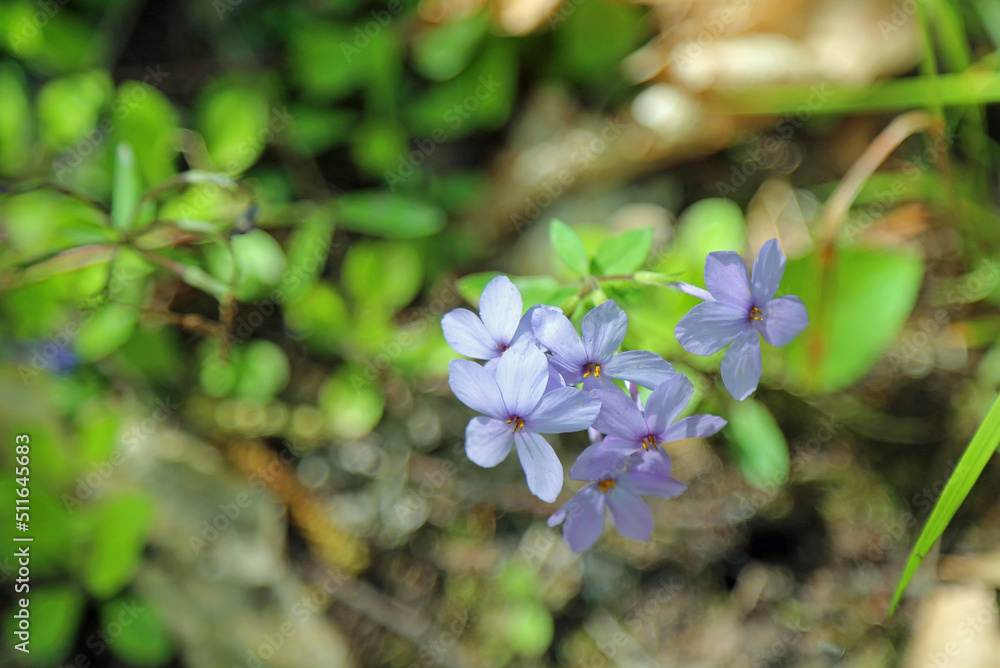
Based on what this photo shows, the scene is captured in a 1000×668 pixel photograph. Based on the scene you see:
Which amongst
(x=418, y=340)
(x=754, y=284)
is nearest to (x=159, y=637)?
(x=418, y=340)

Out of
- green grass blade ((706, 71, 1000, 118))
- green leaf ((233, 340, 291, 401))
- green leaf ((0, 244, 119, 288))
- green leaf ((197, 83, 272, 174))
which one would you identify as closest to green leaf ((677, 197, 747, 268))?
green grass blade ((706, 71, 1000, 118))

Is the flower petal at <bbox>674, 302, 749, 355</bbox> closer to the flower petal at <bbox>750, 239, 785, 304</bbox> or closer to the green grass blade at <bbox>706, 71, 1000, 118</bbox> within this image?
the flower petal at <bbox>750, 239, 785, 304</bbox>

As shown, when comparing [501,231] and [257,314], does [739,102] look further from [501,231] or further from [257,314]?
[257,314]

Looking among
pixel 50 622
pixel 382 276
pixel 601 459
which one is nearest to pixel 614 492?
pixel 601 459

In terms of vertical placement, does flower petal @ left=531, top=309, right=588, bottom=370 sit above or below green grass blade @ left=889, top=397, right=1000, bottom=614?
above

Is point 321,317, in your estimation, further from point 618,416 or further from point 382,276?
point 618,416

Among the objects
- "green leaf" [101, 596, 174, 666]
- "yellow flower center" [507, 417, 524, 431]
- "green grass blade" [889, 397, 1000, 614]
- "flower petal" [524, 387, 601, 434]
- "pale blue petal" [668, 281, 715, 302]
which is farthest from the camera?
A: "green leaf" [101, 596, 174, 666]
